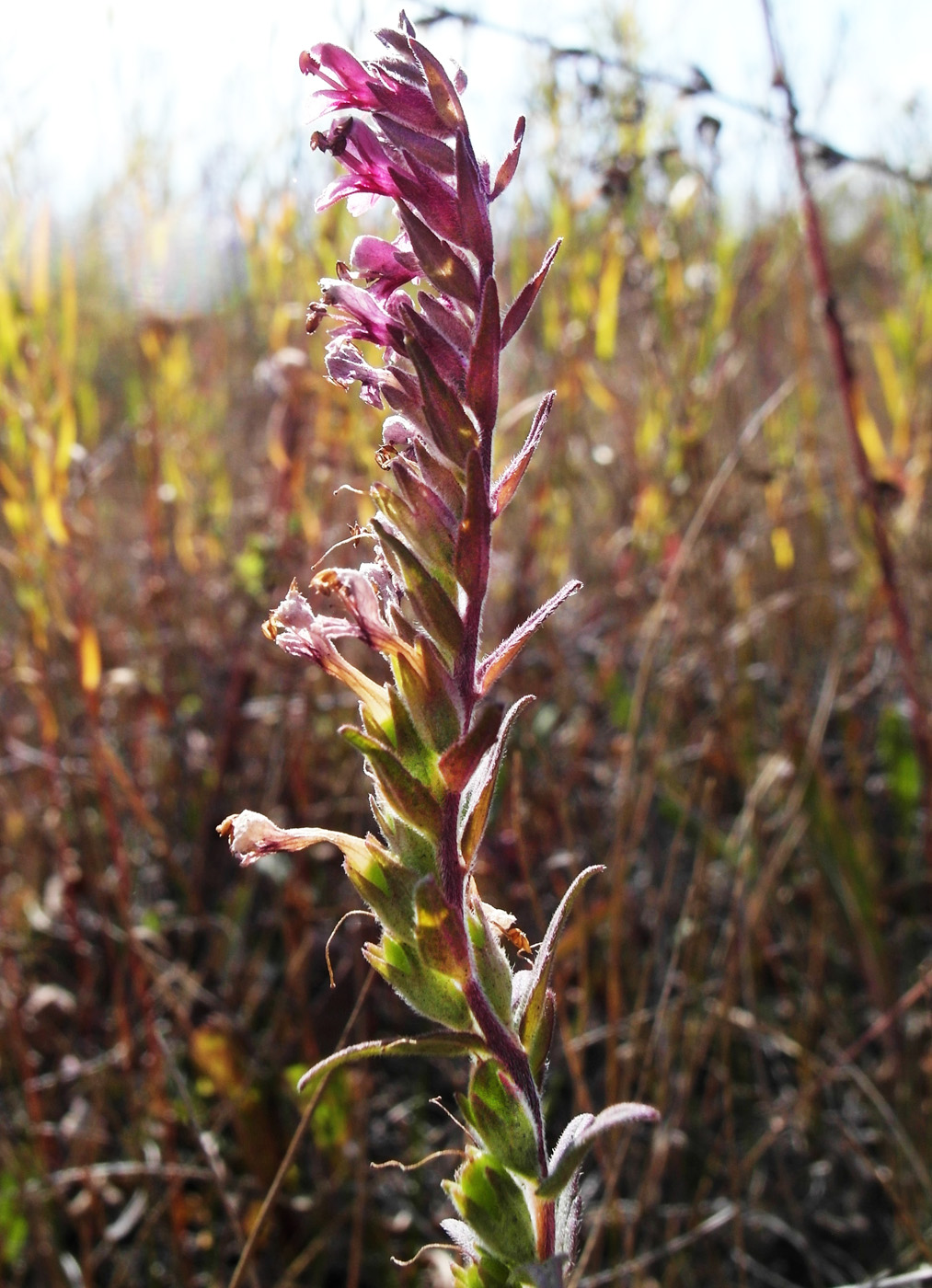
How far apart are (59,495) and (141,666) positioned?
1045mm

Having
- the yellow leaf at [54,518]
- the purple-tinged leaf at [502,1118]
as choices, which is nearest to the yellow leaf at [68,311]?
the yellow leaf at [54,518]

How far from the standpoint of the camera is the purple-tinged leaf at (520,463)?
0.75 m

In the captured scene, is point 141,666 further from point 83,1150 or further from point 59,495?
point 83,1150

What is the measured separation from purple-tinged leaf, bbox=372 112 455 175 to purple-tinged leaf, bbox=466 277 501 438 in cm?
10

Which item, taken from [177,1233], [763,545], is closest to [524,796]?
[177,1233]

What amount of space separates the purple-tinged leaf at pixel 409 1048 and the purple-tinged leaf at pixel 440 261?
0.52m

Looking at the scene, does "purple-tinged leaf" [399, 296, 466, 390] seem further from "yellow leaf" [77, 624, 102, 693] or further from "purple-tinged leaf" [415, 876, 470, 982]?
"yellow leaf" [77, 624, 102, 693]

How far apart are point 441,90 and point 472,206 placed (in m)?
0.08

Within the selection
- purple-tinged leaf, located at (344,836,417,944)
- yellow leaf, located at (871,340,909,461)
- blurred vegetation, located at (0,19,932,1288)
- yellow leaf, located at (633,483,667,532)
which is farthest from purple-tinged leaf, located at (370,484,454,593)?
yellow leaf, located at (871,340,909,461)

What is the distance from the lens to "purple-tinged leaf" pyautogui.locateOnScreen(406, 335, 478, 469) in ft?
2.39

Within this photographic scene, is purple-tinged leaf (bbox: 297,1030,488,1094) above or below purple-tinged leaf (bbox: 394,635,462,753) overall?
below

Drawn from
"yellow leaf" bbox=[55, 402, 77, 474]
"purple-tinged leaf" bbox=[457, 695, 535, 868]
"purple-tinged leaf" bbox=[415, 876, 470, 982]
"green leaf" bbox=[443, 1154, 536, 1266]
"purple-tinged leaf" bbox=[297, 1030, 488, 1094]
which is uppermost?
"yellow leaf" bbox=[55, 402, 77, 474]

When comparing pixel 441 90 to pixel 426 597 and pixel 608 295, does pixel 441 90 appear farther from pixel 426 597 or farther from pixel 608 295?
pixel 608 295

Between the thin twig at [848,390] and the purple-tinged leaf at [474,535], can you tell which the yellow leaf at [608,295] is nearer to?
the thin twig at [848,390]
